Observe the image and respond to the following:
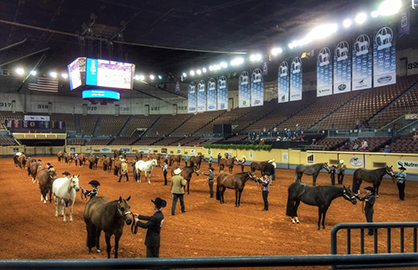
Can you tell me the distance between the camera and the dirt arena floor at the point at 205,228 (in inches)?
305

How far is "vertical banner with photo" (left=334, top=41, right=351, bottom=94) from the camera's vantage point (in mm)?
34156

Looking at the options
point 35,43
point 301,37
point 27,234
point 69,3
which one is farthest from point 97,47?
point 27,234

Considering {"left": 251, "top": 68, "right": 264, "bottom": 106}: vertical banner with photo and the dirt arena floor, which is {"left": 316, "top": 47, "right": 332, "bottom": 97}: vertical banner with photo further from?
the dirt arena floor

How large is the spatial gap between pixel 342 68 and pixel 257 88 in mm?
15053

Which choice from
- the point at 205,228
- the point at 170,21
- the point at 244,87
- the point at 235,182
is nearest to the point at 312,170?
the point at 235,182

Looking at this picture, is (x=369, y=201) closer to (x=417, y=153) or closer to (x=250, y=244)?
(x=250, y=244)

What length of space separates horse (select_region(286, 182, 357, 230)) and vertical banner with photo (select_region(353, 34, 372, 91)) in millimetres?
27882

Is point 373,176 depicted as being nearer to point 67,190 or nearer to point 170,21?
point 67,190

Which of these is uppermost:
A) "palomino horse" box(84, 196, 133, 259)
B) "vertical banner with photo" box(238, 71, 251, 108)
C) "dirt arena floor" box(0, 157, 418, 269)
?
"vertical banner with photo" box(238, 71, 251, 108)

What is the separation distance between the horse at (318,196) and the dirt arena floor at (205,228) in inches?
21.6

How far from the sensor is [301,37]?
34969 mm

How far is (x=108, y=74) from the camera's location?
30.4 m

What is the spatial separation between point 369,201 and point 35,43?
142ft

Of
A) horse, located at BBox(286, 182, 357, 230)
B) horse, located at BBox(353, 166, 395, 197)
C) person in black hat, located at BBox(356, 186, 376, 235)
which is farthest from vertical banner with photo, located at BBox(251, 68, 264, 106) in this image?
person in black hat, located at BBox(356, 186, 376, 235)
